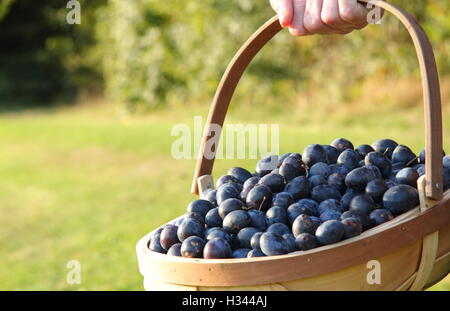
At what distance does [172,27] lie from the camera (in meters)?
10.5

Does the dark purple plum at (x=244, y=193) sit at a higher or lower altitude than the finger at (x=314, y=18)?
lower

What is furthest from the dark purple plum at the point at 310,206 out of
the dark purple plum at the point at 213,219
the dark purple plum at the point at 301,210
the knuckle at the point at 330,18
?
the knuckle at the point at 330,18

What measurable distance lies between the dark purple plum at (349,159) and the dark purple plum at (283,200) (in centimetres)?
20

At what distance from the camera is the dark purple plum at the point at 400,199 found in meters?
1.54

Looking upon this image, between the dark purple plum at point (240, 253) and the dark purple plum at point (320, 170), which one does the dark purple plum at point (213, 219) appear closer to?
the dark purple plum at point (240, 253)

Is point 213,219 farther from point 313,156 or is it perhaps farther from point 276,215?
point 313,156

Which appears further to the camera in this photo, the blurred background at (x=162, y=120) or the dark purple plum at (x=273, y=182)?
the blurred background at (x=162, y=120)

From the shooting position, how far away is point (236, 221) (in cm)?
159

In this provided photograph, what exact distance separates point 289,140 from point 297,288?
5.69 meters

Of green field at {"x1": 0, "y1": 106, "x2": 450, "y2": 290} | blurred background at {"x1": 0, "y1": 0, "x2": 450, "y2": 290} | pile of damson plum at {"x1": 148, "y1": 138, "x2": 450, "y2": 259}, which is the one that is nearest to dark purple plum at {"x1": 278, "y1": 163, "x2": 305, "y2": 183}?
pile of damson plum at {"x1": 148, "y1": 138, "x2": 450, "y2": 259}

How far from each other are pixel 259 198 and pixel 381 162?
34 centimetres

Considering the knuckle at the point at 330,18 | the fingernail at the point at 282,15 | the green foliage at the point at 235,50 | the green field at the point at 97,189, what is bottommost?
the green field at the point at 97,189

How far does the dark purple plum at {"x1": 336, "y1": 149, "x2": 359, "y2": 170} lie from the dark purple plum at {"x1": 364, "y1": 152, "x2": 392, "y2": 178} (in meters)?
0.03
